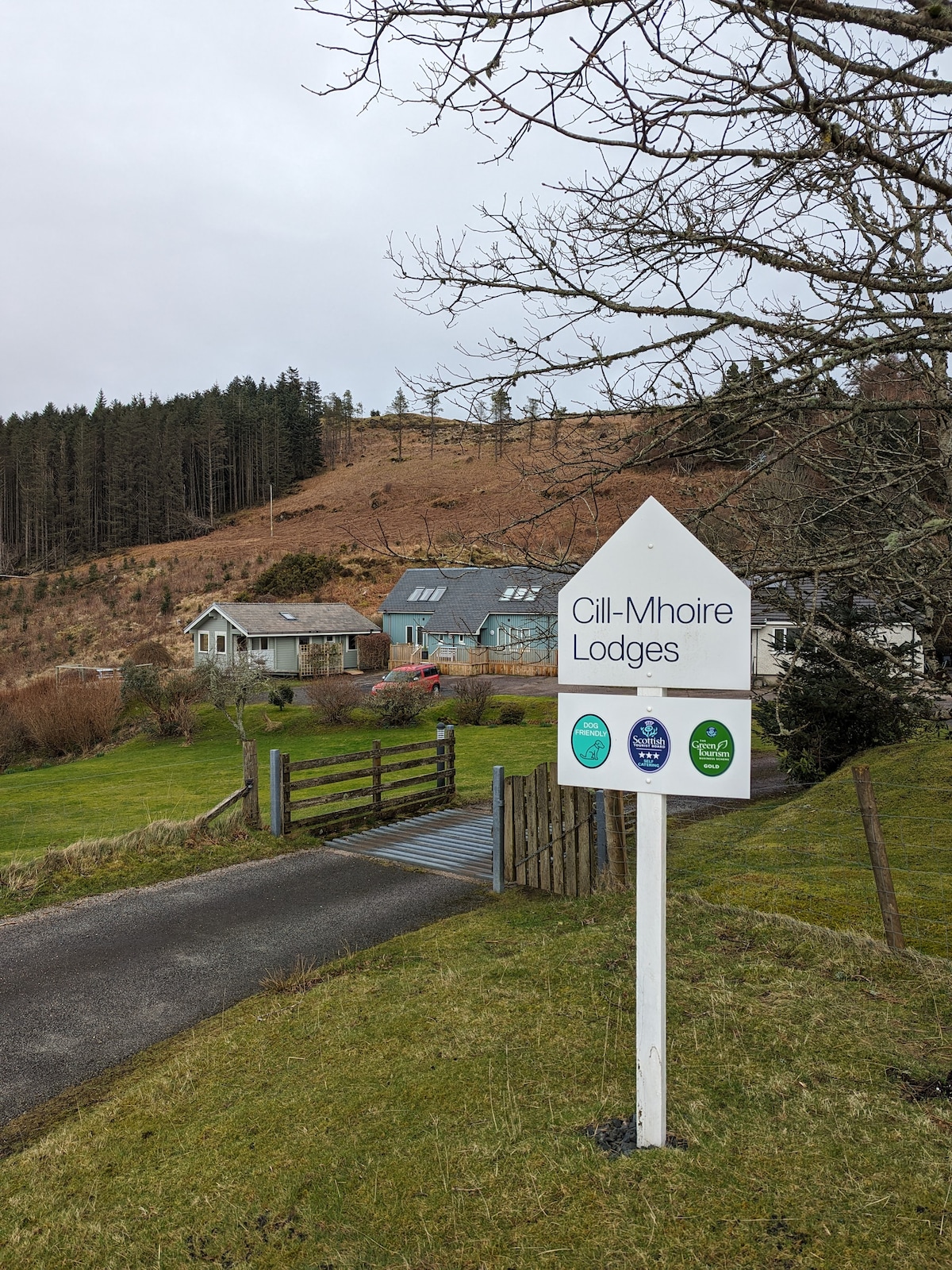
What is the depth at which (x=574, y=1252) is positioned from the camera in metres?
2.93

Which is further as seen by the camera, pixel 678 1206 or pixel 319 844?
pixel 319 844

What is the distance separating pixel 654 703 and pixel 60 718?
26772 millimetres

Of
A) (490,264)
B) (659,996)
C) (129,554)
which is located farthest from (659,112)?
(129,554)

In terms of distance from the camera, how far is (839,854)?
8719 millimetres

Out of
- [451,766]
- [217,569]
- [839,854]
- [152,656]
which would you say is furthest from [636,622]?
[217,569]

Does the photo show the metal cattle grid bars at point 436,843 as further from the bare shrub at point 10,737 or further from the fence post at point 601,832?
the bare shrub at point 10,737

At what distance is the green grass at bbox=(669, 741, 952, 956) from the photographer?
686cm

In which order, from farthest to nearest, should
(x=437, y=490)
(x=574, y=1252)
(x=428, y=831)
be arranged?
(x=437, y=490)
(x=428, y=831)
(x=574, y=1252)

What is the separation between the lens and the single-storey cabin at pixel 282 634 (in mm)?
45000

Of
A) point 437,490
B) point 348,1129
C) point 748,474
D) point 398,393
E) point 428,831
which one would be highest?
point 437,490

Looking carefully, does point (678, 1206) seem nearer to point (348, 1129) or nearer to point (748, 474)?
point (348, 1129)

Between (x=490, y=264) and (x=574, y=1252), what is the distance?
4.35m

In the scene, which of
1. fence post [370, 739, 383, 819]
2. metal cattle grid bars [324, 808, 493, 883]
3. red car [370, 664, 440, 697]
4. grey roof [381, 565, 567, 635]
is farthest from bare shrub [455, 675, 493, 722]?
fence post [370, 739, 383, 819]

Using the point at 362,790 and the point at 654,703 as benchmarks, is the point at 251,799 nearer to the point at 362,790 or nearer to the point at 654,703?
the point at 362,790
